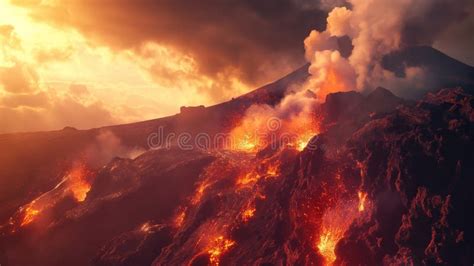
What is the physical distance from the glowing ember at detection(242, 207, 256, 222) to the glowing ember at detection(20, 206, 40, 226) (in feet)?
133

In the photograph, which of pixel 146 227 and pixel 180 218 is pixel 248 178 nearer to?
pixel 180 218

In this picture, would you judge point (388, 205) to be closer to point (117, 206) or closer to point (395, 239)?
point (395, 239)

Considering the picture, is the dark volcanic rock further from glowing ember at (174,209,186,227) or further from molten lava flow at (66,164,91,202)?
molten lava flow at (66,164,91,202)

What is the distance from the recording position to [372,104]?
234 feet

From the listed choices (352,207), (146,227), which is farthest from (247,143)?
(352,207)

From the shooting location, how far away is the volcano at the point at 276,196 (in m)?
46.9

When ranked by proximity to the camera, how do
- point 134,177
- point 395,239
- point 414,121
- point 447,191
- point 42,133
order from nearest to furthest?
1. point 395,239
2. point 447,191
3. point 414,121
4. point 134,177
5. point 42,133

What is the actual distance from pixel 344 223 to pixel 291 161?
63.3ft

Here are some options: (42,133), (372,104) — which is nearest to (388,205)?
(372,104)

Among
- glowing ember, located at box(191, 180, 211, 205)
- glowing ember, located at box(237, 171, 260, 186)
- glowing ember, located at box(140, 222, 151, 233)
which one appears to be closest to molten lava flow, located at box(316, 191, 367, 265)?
glowing ember, located at box(237, 171, 260, 186)

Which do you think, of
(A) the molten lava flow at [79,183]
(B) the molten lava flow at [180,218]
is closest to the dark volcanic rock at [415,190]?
(B) the molten lava flow at [180,218]

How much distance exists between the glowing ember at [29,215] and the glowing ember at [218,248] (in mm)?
38216

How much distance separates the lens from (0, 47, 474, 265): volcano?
154ft

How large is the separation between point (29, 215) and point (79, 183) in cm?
1101
